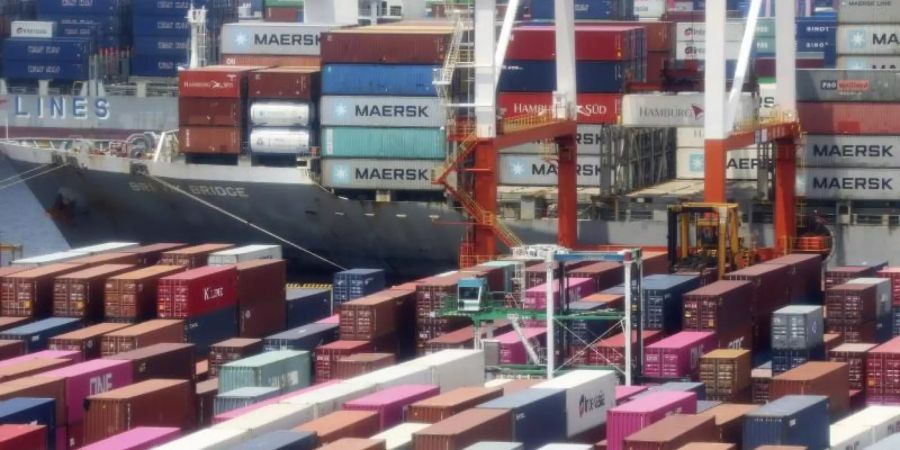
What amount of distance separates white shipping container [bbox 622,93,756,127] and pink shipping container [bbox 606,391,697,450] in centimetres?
2324

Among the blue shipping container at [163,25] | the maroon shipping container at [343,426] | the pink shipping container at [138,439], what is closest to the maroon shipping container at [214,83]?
the maroon shipping container at [343,426]

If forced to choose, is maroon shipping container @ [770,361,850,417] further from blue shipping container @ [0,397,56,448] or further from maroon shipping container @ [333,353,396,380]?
blue shipping container @ [0,397,56,448]

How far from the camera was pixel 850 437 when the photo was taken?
32.1 metres

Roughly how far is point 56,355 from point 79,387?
2859 mm

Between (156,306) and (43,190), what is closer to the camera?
(156,306)

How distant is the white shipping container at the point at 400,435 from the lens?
97.9 feet

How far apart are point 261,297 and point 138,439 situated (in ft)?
41.8

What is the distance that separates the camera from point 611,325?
130 feet

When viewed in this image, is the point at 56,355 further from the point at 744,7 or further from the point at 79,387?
the point at 744,7

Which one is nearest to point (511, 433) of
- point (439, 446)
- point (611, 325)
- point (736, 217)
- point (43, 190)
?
point (439, 446)

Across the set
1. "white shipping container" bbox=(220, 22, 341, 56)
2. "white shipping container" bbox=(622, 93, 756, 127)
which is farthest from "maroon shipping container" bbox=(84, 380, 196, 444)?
"white shipping container" bbox=(220, 22, 341, 56)

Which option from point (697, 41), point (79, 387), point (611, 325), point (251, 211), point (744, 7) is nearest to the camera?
point (79, 387)

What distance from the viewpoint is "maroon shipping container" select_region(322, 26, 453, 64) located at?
54719mm

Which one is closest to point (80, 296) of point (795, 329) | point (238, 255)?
point (238, 255)
